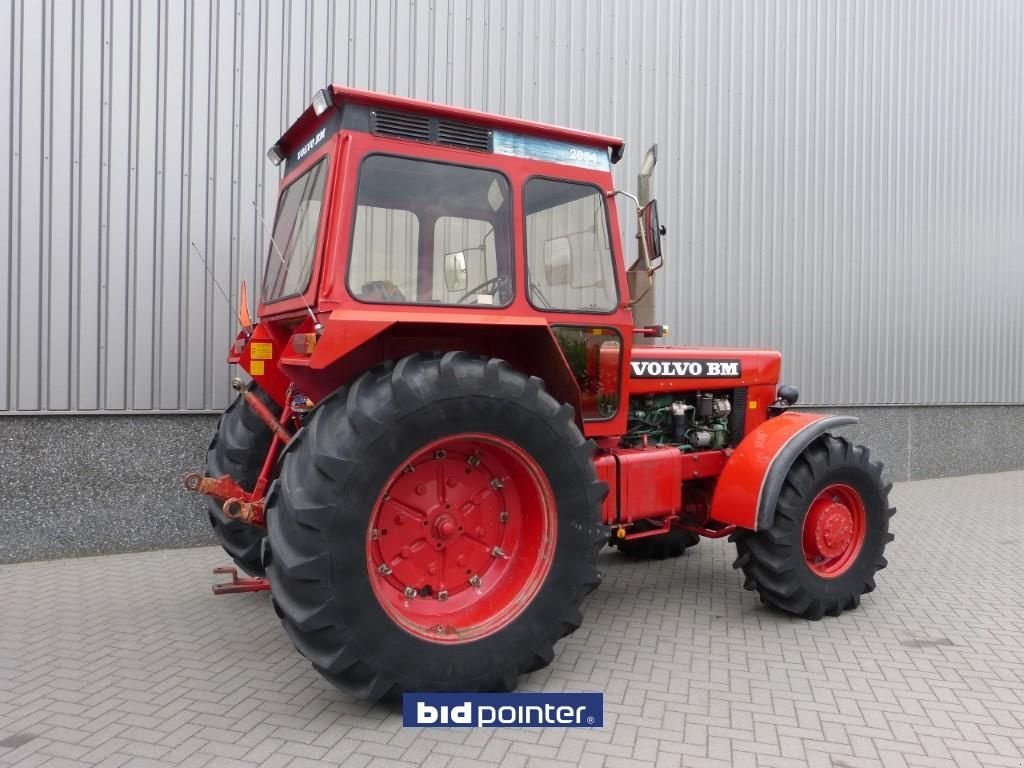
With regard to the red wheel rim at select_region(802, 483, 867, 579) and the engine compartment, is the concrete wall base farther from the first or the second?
the red wheel rim at select_region(802, 483, 867, 579)

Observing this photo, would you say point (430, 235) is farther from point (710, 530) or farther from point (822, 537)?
point (822, 537)

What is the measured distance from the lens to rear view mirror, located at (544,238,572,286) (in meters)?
3.77

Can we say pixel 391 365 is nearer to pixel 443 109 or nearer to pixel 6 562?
pixel 443 109

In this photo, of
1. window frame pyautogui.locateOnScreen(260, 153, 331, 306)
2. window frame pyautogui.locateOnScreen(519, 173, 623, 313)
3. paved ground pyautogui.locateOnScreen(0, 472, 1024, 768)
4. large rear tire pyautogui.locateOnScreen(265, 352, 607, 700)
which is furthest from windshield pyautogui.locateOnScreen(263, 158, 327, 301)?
paved ground pyautogui.locateOnScreen(0, 472, 1024, 768)

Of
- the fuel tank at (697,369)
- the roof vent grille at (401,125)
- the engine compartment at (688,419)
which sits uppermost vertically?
Answer: the roof vent grille at (401,125)

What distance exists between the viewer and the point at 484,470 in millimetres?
3408

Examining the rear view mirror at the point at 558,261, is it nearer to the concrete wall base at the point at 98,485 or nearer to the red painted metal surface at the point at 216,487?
the red painted metal surface at the point at 216,487

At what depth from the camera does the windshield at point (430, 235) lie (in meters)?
3.32

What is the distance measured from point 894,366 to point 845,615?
6.65m

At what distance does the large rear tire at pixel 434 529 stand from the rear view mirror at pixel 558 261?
0.75 metres

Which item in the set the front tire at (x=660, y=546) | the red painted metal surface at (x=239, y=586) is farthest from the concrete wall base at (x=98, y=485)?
the front tire at (x=660, y=546)

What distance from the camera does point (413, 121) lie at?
3.41 meters

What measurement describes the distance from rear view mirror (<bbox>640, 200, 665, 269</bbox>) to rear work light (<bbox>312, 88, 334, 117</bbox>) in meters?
1.56

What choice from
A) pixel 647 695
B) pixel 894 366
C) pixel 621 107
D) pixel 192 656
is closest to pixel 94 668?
pixel 192 656
